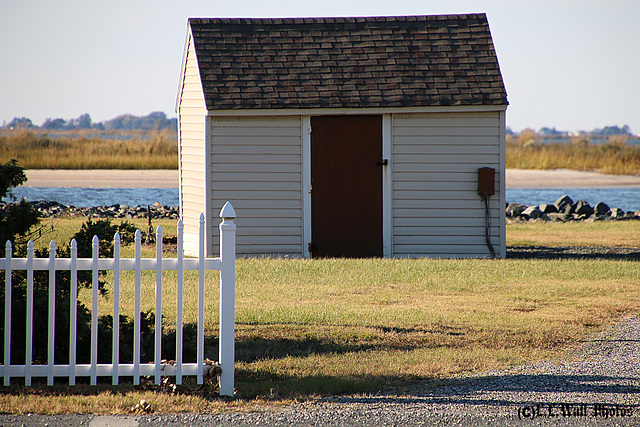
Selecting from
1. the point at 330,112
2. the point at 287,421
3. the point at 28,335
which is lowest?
the point at 287,421

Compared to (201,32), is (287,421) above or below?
below

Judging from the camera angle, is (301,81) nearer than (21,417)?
No

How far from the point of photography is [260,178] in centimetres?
1361

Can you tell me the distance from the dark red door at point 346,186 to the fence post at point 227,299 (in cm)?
841

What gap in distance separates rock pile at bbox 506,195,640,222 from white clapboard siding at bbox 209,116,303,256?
11.1 m

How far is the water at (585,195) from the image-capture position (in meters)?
30.5

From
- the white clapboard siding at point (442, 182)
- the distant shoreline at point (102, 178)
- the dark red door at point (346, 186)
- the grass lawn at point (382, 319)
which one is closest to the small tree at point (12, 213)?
the grass lawn at point (382, 319)

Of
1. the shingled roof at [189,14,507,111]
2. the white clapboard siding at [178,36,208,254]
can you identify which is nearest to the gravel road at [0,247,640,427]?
the shingled roof at [189,14,507,111]

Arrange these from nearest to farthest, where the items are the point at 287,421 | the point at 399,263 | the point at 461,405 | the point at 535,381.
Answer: the point at 287,421 → the point at 461,405 → the point at 535,381 → the point at 399,263

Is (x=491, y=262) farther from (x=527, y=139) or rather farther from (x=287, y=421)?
(x=527, y=139)

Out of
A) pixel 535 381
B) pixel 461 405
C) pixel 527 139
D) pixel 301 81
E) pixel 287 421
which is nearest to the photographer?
pixel 287 421

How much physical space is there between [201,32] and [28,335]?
10.0 metres

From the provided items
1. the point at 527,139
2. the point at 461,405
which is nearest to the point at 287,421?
the point at 461,405

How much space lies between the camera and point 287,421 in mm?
4660
